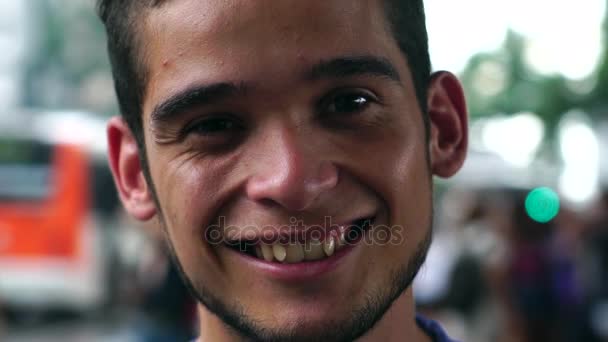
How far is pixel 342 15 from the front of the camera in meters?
1.72

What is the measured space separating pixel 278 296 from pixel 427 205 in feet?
1.35

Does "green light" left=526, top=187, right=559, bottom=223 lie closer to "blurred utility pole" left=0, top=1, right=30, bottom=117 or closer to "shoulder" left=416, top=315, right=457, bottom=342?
"shoulder" left=416, top=315, right=457, bottom=342

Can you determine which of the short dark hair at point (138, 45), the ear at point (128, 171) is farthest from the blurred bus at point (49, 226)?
the short dark hair at point (138, 45)

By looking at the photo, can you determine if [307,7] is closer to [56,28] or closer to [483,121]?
[56,28]

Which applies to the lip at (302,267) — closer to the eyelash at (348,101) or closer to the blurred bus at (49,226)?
the eyelash at (348,101)

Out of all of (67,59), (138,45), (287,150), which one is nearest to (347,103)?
(287,150)

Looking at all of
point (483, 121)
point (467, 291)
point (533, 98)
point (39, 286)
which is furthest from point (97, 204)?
point (483, 121)

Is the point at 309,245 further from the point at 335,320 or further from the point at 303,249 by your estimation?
the point at 335,320

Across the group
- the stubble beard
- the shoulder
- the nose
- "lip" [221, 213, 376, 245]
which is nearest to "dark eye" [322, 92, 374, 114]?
the nose

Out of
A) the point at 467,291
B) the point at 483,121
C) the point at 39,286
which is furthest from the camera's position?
the point at 483,121

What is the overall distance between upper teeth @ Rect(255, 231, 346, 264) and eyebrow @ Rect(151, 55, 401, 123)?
327 millimetres

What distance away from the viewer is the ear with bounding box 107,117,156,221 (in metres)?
2.06

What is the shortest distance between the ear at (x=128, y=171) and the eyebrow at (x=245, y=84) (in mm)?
289

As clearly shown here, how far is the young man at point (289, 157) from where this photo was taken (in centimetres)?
169
